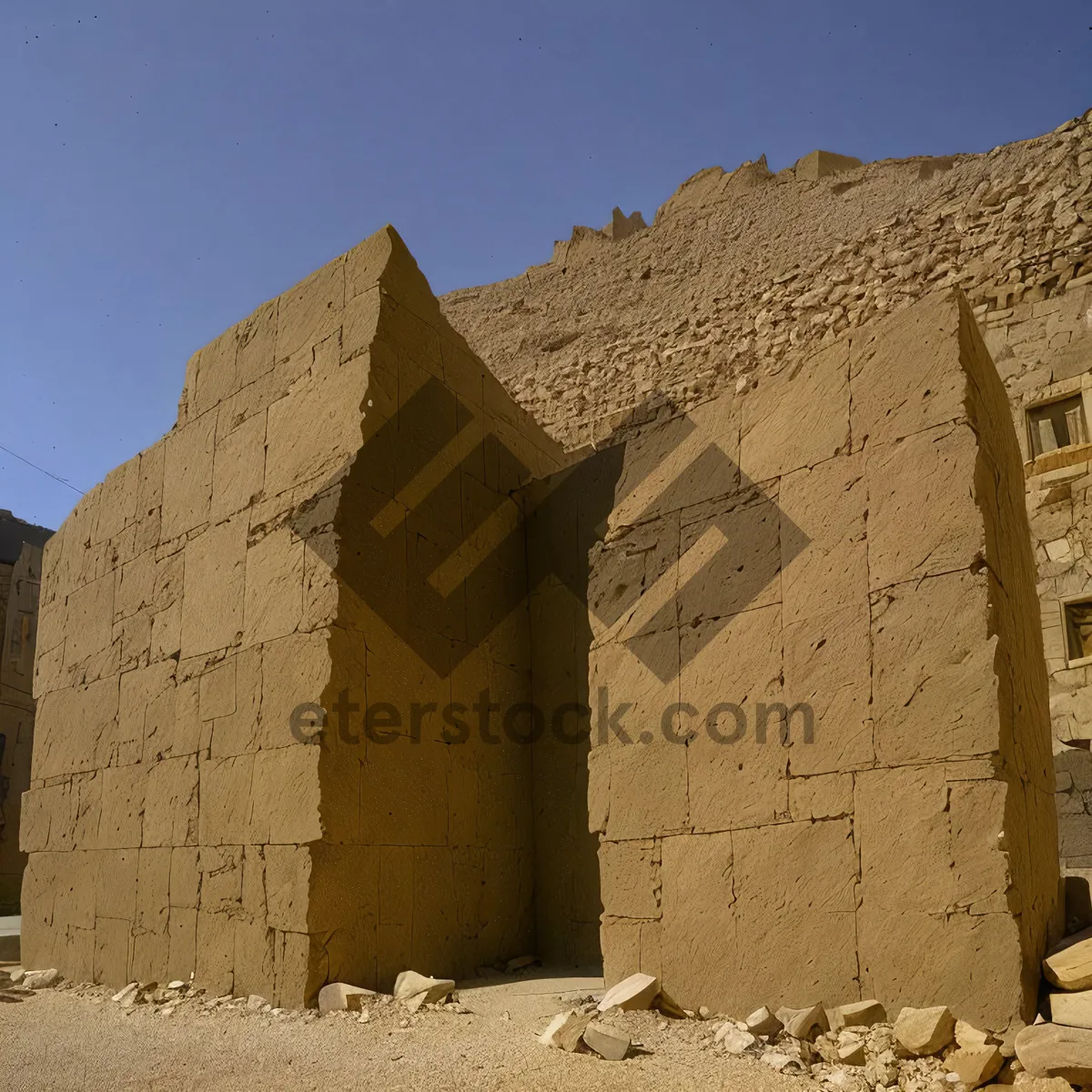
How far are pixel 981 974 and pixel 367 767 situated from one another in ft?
10.4

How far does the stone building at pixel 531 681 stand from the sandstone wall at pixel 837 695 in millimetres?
15

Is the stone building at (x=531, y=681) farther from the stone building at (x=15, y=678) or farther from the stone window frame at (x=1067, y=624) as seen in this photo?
the stone building at (x=15, y=678)

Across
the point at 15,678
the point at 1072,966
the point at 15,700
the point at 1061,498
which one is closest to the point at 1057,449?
the point at 1061,498

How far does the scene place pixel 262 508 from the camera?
238 inches

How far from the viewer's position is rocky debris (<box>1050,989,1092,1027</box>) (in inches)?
118

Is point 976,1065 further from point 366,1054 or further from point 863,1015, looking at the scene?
point 366,1054

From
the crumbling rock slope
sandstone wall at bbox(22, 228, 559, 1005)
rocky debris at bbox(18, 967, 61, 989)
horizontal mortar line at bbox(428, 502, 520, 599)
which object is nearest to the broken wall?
the crumbling rock slope

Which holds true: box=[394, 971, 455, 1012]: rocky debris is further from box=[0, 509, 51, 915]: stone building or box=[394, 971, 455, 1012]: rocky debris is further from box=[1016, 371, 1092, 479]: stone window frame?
box=[0, 509, 51, 915]: stone building

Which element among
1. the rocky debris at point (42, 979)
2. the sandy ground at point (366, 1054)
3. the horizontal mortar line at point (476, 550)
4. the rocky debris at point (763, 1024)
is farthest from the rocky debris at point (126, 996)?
the rocky debris at point (763, 1024)

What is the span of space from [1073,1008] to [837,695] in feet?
4.21

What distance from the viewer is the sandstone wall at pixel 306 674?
5199mm

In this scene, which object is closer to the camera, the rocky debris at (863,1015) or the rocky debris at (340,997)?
the rocky debris at (863,1015)

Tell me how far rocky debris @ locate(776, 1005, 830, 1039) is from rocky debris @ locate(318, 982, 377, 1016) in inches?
84.7

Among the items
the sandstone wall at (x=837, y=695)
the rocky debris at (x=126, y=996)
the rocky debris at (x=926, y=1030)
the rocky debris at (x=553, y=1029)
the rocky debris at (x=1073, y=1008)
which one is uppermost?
the sandstone wall at (x=837, y=695)
